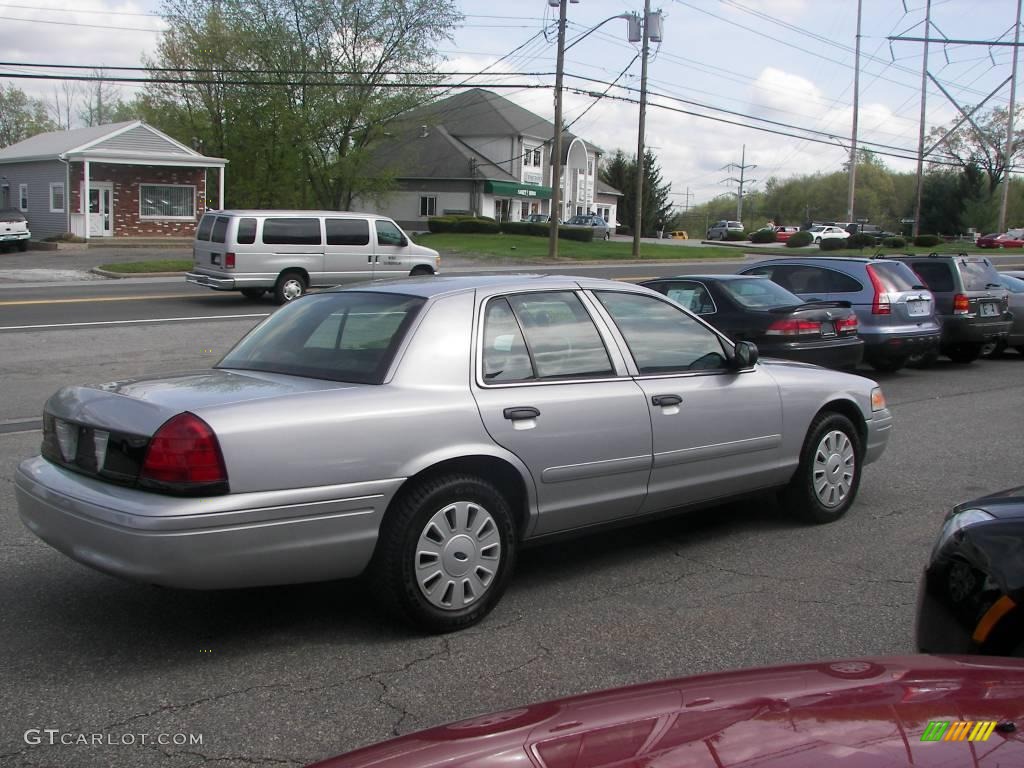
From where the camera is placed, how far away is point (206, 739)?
360cm

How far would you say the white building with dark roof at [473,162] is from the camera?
6438 cm

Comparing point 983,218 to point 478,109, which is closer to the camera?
point 478,109

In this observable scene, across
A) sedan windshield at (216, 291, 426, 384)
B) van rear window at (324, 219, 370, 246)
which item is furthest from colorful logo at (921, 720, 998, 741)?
van rear window at (324, 219, 370, 246)

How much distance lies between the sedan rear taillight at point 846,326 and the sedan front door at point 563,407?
24.0 feet

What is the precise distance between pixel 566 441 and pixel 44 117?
95.8 meters

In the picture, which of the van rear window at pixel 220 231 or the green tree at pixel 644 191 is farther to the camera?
the green tree at pixel 644 191

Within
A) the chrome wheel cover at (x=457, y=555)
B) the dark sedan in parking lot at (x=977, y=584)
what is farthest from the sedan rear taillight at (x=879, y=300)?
the dark sedan in parking lot at (x=977, y=584)

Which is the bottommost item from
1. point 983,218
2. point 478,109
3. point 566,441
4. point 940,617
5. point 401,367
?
point 940,617

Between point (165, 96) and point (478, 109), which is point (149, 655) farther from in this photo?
point (478, 109)

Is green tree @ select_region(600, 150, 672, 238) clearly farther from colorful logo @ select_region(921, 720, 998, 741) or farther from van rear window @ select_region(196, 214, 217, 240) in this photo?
colorful logo @ select_region(921, 720, 998, 741)

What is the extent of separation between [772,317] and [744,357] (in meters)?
6.00

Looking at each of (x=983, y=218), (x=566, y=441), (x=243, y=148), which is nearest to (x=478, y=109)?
(x=243, y=148)

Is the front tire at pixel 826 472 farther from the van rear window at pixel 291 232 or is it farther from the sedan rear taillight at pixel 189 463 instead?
the van rear window at pixel 291 232

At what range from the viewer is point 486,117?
69562 mm
